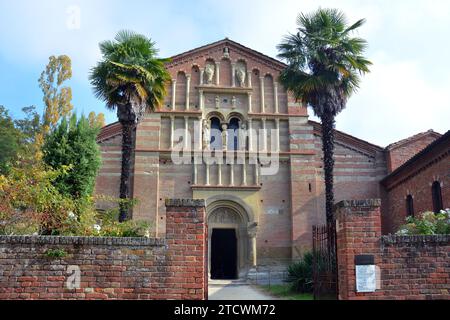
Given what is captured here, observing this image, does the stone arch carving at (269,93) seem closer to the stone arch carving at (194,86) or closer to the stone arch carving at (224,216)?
the stone arch carving at (194,86)

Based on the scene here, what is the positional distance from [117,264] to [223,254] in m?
18.1

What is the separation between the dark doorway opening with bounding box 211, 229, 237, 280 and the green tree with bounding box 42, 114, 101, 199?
10469 millimetres

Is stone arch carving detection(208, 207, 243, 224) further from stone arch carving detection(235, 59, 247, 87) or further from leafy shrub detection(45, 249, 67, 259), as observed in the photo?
leafy shrub detection(45, 249, 67, 259)

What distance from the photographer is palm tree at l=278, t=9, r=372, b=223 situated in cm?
1745

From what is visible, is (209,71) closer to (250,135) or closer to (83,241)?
(250,135)

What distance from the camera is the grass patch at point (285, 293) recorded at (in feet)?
54.9

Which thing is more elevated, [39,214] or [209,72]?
[209,72]

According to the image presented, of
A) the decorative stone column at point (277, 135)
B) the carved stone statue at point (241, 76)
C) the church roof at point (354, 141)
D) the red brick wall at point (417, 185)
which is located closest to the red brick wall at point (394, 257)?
the red brick wall at point (417, 185)

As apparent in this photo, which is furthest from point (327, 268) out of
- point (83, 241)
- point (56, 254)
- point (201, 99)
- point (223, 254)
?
point (201, 99)

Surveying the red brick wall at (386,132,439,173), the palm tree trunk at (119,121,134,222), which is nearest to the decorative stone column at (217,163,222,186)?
the palm tree trunk at (119,121,134,222)

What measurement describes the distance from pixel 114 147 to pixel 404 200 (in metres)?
14.7

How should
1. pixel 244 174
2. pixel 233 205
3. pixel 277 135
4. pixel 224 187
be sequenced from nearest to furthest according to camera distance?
1. pixel 224 187
2. pixel 233 205
3. pixel 244 174
4. pixel 277 135

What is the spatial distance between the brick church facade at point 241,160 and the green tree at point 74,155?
7.18 m

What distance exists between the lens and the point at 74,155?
52.3 ft
